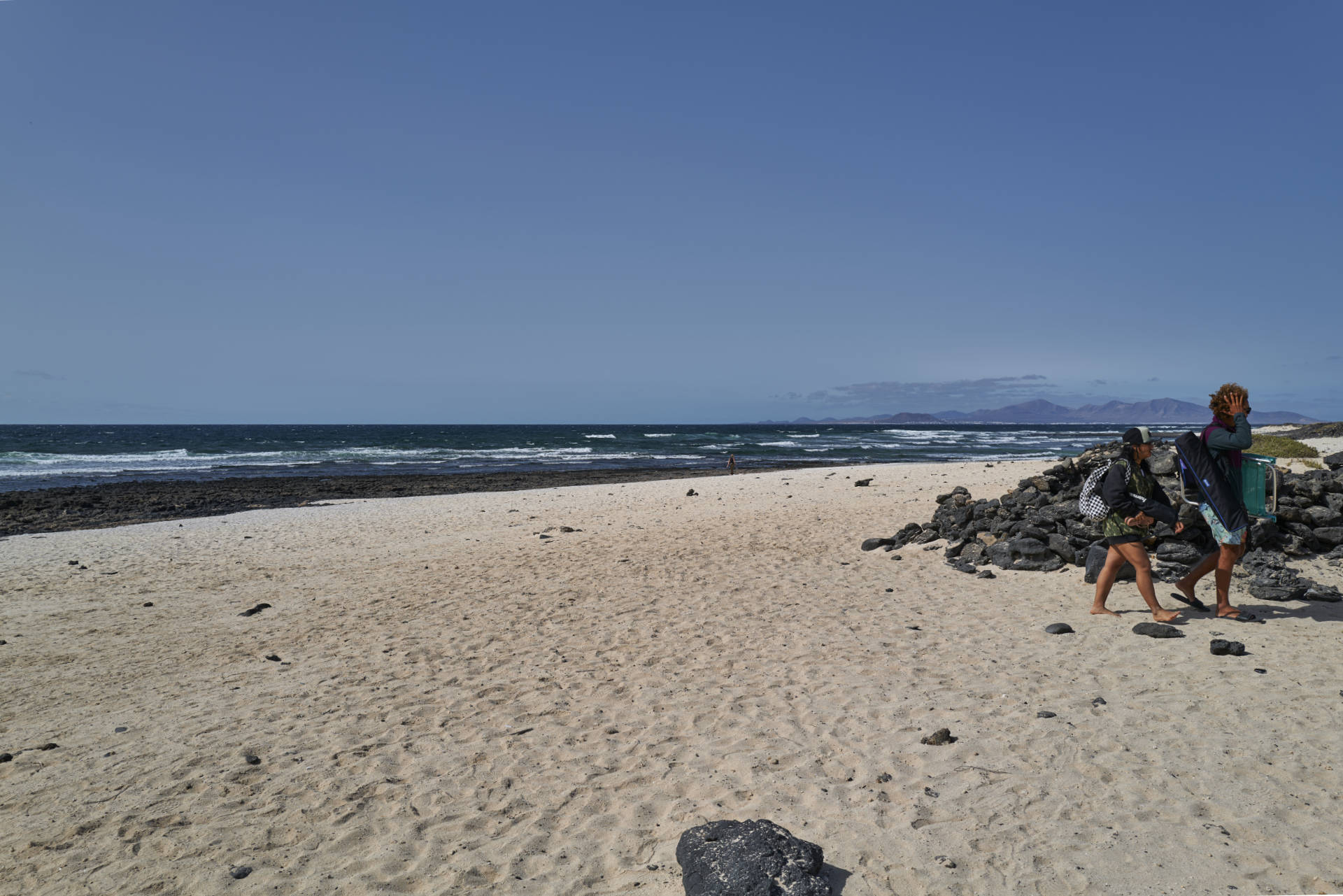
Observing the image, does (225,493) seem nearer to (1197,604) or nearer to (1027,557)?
(1027,557)

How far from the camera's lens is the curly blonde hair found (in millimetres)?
6473

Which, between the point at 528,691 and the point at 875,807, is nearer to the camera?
the point at 875,807

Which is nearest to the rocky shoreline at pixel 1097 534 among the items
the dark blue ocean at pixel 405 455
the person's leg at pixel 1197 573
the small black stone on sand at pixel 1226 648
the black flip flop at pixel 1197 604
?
the person's leg at pixel 1197 573

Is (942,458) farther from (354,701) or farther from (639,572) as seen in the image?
(354,701)

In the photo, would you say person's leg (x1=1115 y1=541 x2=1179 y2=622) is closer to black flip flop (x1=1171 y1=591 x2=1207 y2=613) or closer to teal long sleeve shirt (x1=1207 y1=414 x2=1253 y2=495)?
black flip flop (x1=1171 y1=591 x2=1207 y2=613)

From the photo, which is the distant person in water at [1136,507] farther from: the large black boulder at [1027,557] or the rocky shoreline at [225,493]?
the rocky shoreline at [225,493]

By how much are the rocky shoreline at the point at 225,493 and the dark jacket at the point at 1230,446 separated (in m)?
21.7

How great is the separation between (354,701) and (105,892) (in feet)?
7.63

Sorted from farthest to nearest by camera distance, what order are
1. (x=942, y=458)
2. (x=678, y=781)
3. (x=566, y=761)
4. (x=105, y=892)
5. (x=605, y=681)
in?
(x=942, y=458) → (x=605, y=681) → (x=566, y=761) → (x=678, y=781) → (x=105, y=892)

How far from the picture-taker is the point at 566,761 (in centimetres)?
466

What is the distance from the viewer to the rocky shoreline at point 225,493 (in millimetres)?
18906

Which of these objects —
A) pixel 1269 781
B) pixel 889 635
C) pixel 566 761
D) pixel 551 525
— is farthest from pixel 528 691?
pixel 551 525

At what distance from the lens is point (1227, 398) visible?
6.51 m

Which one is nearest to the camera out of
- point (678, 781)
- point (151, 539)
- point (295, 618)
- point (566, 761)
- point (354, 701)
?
point (678, 781)
